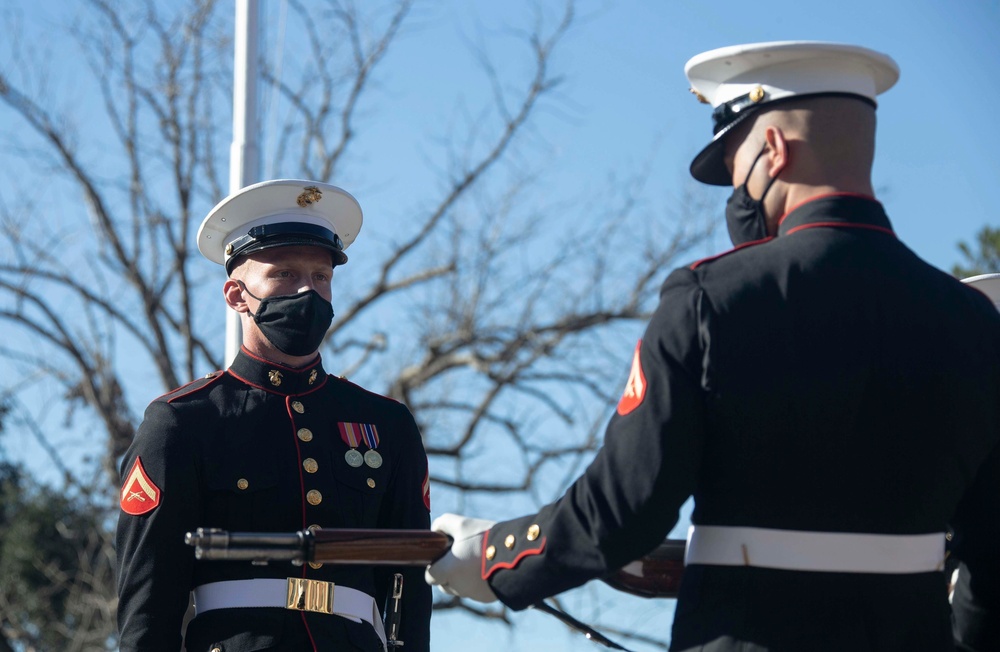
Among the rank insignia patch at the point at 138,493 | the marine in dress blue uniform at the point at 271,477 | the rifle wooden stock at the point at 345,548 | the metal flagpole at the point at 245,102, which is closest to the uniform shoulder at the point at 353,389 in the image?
the marine in dress blue uniform at the point at 271,477

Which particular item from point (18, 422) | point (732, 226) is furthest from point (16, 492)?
point (732, 226)

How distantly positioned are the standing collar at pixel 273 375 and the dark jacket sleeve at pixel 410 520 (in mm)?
346

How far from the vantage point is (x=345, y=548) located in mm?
2953

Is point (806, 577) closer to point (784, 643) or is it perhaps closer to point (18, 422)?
point (784, 643)

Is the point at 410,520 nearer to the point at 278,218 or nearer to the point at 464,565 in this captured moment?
the point at 278,218

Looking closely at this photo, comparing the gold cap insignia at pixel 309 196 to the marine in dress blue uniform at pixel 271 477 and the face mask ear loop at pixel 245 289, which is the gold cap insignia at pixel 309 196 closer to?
the marine in dress blue uniform at pixel 271 477

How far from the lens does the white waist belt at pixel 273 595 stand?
151 inches

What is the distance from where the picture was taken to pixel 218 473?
3984 mm

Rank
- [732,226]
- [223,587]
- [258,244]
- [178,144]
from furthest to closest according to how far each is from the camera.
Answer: [178,144] < [258,244] < [223,587] < [732,226]

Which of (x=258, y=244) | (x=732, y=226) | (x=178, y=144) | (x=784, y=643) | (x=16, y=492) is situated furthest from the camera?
(x=16, y=492)

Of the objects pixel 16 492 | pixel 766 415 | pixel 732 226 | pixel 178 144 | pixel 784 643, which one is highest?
pixel 178 144

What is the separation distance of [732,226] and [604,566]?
2.88 ft

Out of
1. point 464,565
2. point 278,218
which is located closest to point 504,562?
point 464,565

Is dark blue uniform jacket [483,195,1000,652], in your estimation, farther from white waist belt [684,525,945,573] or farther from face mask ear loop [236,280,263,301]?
face mask ear loop [236,280,263,301]
